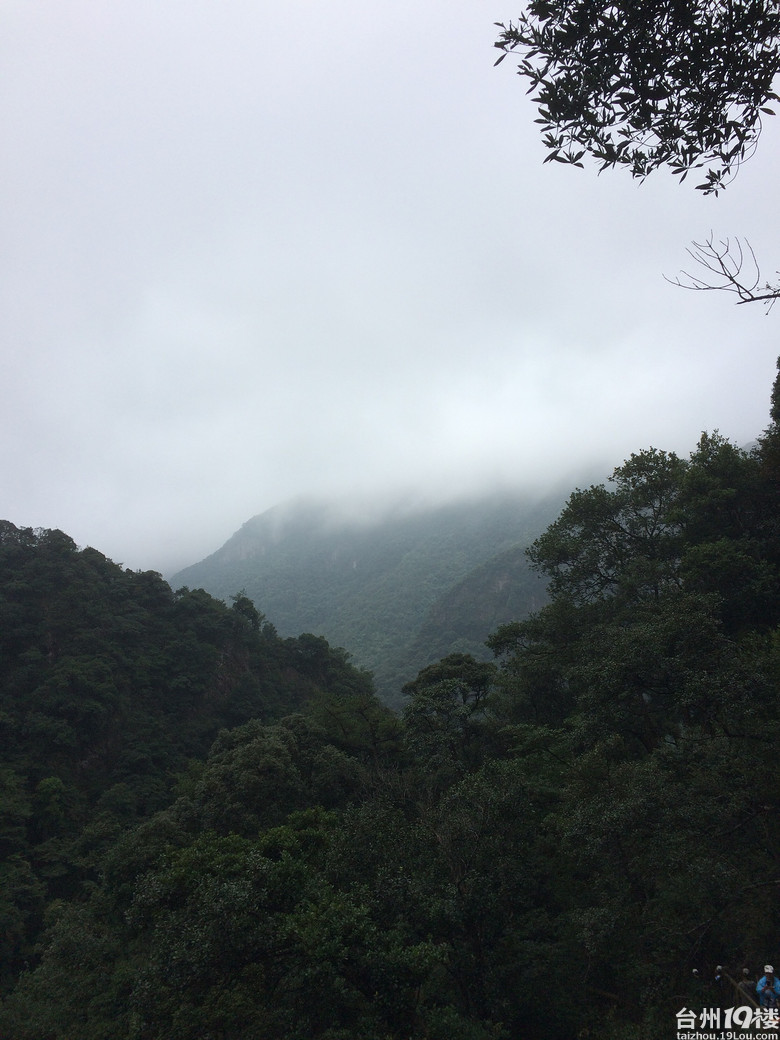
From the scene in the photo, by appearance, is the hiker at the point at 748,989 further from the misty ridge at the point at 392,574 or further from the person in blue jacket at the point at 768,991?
the misty ridge at the point at 392,574

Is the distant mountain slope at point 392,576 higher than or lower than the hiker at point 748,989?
higher

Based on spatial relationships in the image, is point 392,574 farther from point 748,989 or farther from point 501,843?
point 748,989

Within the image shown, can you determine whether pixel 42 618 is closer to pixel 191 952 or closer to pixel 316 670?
Answer: pixel 316 670

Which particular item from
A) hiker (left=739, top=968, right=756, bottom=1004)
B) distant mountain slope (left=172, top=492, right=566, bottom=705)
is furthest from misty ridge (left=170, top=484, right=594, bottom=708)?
hiker (left=739, top=968, right=756, bottom=1004)

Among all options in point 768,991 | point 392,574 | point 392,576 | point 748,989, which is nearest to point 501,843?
point 748,989

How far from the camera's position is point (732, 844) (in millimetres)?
9516

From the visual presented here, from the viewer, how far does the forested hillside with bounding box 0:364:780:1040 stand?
8359 mm

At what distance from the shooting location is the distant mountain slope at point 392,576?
8438cm

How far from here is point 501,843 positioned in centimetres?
1160

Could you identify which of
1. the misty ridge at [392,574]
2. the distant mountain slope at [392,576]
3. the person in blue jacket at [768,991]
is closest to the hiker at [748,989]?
the person in blue jacket at [768,991]

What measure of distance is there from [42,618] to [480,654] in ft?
177

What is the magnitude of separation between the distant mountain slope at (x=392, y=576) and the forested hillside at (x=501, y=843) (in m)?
44.8

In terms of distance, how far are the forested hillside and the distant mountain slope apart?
147 feet

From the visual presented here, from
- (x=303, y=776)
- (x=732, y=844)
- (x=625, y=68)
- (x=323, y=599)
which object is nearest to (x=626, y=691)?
(x=732, y=844)
